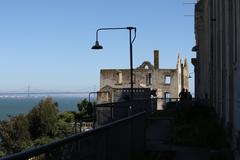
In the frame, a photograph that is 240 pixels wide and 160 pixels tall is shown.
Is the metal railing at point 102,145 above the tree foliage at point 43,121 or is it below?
above

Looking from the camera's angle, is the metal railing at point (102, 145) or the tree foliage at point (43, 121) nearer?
the metal railing at point (102, 145)

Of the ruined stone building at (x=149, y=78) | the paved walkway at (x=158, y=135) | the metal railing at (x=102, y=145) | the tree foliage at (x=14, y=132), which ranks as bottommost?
the tree foliage at (x=14, y=132)

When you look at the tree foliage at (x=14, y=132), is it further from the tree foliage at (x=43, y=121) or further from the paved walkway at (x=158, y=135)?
the paved walkway at (x=158, y=135)

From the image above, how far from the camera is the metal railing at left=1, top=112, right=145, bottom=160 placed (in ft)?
20.1

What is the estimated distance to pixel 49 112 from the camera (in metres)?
73.6

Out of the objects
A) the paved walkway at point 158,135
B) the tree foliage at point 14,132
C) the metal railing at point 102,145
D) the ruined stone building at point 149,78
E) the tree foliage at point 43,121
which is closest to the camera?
the metal railing at point 102,145

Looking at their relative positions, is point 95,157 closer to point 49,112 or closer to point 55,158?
point 55,158

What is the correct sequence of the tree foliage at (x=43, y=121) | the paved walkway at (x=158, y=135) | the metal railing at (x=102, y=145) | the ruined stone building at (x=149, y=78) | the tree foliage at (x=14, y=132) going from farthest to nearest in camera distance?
the ruined stone building at (x=149, y=78), the tree foliage at (x=43, y=121), the tree foliage at (x=14, y=132), the paved walkway at (x=158, y=135), the metal railing at (x=102, y=145)

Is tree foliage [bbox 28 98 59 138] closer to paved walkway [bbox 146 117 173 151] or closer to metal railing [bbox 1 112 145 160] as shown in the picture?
paved walkway [bbox 146 117 173 151]

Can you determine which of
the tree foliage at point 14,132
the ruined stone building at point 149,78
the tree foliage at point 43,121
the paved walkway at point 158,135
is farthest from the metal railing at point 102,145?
the ruined stone building at point 149,78

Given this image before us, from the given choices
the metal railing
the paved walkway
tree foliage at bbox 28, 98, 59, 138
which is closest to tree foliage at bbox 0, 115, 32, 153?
tree foliage at bbox 28, 98, 59, 138

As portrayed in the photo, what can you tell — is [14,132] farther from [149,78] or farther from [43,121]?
[149,78]

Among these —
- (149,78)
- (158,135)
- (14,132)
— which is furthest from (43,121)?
(158,135)

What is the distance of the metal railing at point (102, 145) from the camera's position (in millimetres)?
6123
